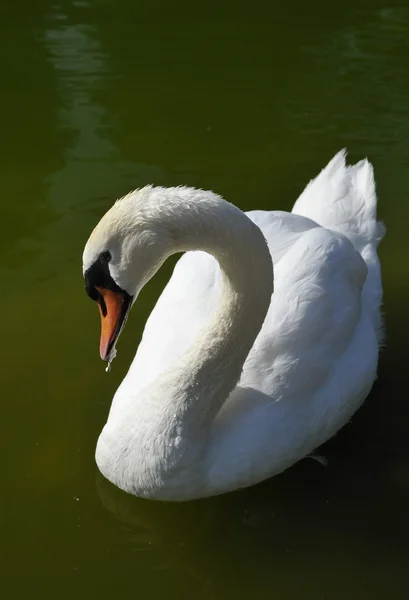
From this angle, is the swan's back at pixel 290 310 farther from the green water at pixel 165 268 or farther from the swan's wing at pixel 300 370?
the green water at pixel 165 268

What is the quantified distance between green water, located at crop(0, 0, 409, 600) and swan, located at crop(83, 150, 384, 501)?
0.28 m

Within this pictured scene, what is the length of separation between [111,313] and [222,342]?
0.64m

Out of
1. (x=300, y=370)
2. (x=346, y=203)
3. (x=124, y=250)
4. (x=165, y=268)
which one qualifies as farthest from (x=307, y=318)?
(x=165, y=268)

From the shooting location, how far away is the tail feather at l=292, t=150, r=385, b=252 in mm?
6371

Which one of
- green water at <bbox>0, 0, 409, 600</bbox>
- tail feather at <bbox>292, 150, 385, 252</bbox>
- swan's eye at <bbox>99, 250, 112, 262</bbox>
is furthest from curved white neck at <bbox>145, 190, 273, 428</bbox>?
tail feather at <bbox>292, 150, 385, 252</bbox>

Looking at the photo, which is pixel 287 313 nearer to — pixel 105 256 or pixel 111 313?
pixel 111 313

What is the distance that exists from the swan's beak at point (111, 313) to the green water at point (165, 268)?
1091mm

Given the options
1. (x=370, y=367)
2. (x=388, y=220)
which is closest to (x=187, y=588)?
(x=370, y=367)

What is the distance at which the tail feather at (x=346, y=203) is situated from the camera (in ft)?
20.9

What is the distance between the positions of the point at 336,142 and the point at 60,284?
2853 millimetres

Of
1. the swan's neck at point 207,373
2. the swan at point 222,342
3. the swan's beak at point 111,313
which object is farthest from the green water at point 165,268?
the swan's beak at point 111,313

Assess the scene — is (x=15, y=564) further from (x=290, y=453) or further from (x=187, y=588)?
(x=290, y=453)

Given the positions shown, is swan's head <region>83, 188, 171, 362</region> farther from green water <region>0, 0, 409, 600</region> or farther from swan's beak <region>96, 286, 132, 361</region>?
green water <region>0, 0, 409, 600</region>

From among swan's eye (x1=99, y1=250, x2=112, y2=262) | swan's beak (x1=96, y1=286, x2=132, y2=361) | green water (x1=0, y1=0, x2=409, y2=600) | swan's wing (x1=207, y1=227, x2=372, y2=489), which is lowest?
green water (x1=0, y1=0, x2=409, y2=600)
